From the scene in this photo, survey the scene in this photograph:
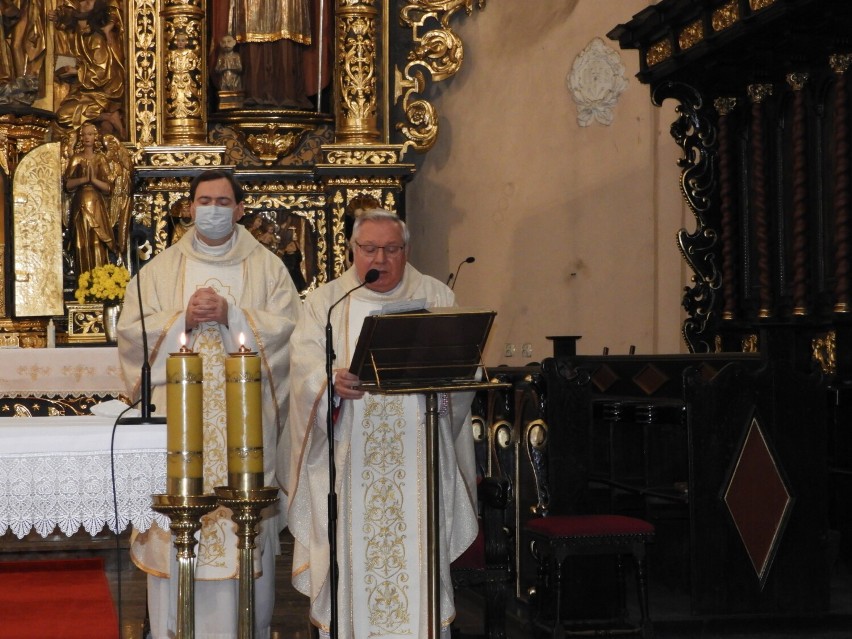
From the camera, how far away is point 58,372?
338 inches

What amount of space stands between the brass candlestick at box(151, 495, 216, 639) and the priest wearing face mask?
6.24 feet

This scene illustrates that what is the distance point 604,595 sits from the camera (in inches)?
239

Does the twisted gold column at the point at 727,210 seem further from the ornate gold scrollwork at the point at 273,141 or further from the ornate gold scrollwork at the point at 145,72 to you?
the ornate gold scrollwork at the point at 145,72

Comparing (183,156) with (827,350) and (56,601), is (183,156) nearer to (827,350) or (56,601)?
(56,601)

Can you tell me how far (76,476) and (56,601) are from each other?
2.72 meters

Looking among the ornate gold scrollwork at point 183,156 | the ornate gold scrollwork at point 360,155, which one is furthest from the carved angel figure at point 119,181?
the ornate gold scrollwork at point 360,155

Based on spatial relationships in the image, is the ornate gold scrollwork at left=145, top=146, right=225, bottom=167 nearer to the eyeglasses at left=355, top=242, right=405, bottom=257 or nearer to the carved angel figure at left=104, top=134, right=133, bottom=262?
the carved angel figure at left=104, top=134, right=133, bottom=262

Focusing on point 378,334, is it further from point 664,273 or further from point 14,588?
point 664,273

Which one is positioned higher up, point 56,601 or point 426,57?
point 426,57

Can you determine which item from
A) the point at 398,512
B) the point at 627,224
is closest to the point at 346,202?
the point at 627,224

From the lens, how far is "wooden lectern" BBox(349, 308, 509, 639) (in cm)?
362

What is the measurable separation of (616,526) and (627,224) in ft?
15.2

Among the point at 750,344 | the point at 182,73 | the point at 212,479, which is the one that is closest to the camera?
the point at 212,479

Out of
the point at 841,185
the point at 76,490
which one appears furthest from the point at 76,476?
the point at 841,185
